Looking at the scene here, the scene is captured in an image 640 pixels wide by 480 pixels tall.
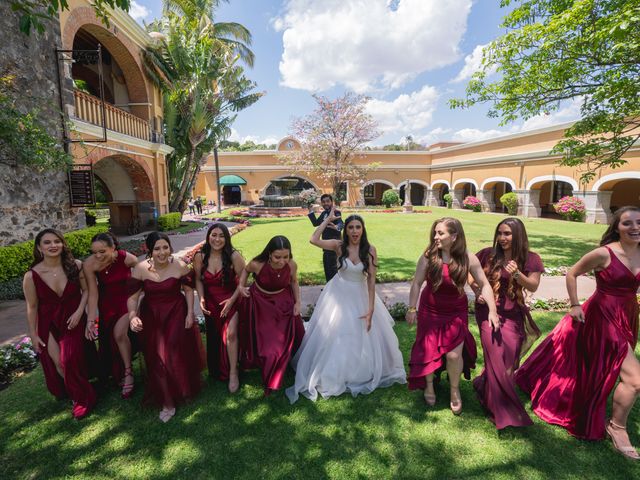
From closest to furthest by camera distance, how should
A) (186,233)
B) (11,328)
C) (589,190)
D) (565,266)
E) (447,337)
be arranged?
1. (447,337)
2. (11,328)
3. (565,266)
4. (186,233)
5. (589,190)

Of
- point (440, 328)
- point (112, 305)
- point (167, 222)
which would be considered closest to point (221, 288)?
point (112, 305)

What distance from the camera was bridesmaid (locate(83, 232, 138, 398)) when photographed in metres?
3.38

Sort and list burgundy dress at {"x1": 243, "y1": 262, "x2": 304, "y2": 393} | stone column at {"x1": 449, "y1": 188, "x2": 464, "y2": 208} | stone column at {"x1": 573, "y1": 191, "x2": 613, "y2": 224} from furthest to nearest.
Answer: stone column at {"x1": 449, "y1": 188, "x2": 464, "y2": 208}
stone column at {"x1": 573, "y1": 191, "x2": 613, "y2": 224}
burgundy dress at {"x1": 243, "y1": 262, "x2": 304, "y2": 393}

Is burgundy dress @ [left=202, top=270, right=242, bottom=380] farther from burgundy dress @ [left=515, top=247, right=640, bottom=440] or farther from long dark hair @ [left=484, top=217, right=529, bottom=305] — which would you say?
burgundy dress @ [left=515, top=247, right=640, bottom=440]

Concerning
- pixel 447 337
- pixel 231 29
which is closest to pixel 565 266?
pixel 447 337

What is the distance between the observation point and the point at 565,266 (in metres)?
8.62

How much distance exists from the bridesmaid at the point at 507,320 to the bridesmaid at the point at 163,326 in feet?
9.36

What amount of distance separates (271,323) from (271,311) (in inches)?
5.1

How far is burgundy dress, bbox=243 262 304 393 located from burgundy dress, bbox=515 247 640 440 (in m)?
2.50

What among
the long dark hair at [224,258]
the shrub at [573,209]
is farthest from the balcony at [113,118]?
the shrub at [573,209]

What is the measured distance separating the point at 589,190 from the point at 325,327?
22.7 meters

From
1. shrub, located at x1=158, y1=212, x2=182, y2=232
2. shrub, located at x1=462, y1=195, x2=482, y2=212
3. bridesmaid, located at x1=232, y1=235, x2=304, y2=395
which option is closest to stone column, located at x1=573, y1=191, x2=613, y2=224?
shrub, located at x1=462, y1=195, x2=482, y2=212

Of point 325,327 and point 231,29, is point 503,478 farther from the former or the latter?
point 231,29

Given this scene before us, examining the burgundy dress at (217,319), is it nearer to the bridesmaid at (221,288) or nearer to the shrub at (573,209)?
the bridesmaid at (221,288)
